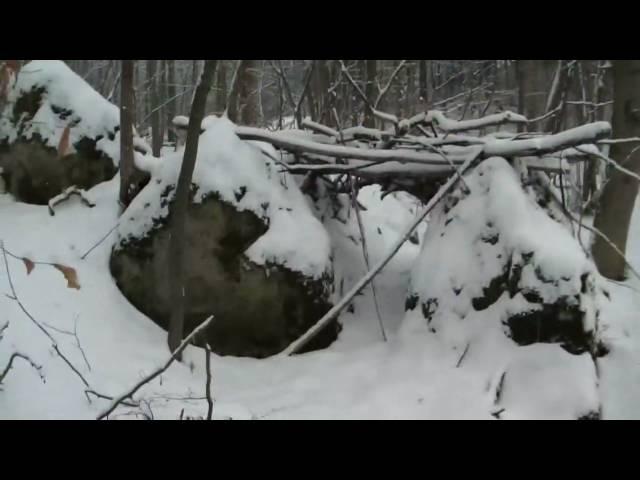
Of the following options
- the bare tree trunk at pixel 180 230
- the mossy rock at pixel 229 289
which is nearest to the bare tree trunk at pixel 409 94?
the mossy rock at pixel 229 289

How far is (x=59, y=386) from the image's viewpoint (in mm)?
3707

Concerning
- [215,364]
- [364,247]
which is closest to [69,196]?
[215,364]

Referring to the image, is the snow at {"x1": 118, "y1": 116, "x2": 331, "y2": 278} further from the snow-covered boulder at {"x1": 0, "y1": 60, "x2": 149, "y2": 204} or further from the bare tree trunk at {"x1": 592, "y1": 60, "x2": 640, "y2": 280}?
the bare tree trunk at {"x1": 592, "y1": 60, "x2": 640, "y2": 280}

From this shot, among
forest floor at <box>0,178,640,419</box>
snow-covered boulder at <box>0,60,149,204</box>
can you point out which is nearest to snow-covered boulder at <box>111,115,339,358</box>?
forest floor at <box>0,178,640,419</box>

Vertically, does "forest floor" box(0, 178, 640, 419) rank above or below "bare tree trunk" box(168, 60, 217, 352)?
below

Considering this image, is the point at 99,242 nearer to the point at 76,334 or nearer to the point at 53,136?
the point at 76,334

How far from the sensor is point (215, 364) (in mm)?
5059

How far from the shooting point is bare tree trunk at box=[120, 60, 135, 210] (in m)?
5.98

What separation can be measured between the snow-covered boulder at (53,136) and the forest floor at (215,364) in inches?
29.2

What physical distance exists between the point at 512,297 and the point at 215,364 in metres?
2.38

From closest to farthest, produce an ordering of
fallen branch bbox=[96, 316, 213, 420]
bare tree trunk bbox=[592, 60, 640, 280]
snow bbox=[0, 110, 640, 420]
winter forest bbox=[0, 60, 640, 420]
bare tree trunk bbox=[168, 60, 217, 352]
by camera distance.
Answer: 1. fallen branch bbox=[96, 316, 213, 420]
2. snow bbox=[0, 110, 640, 420]
3. winter forest bbox=[0, 60, 640, 420]
4. bare tree trunk bbox=[168, 60, 217, 352]
5. bare tree trunk bbox=[592, 60, 640, 280]

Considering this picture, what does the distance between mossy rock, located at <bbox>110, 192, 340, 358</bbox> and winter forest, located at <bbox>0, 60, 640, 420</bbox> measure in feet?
0.05
